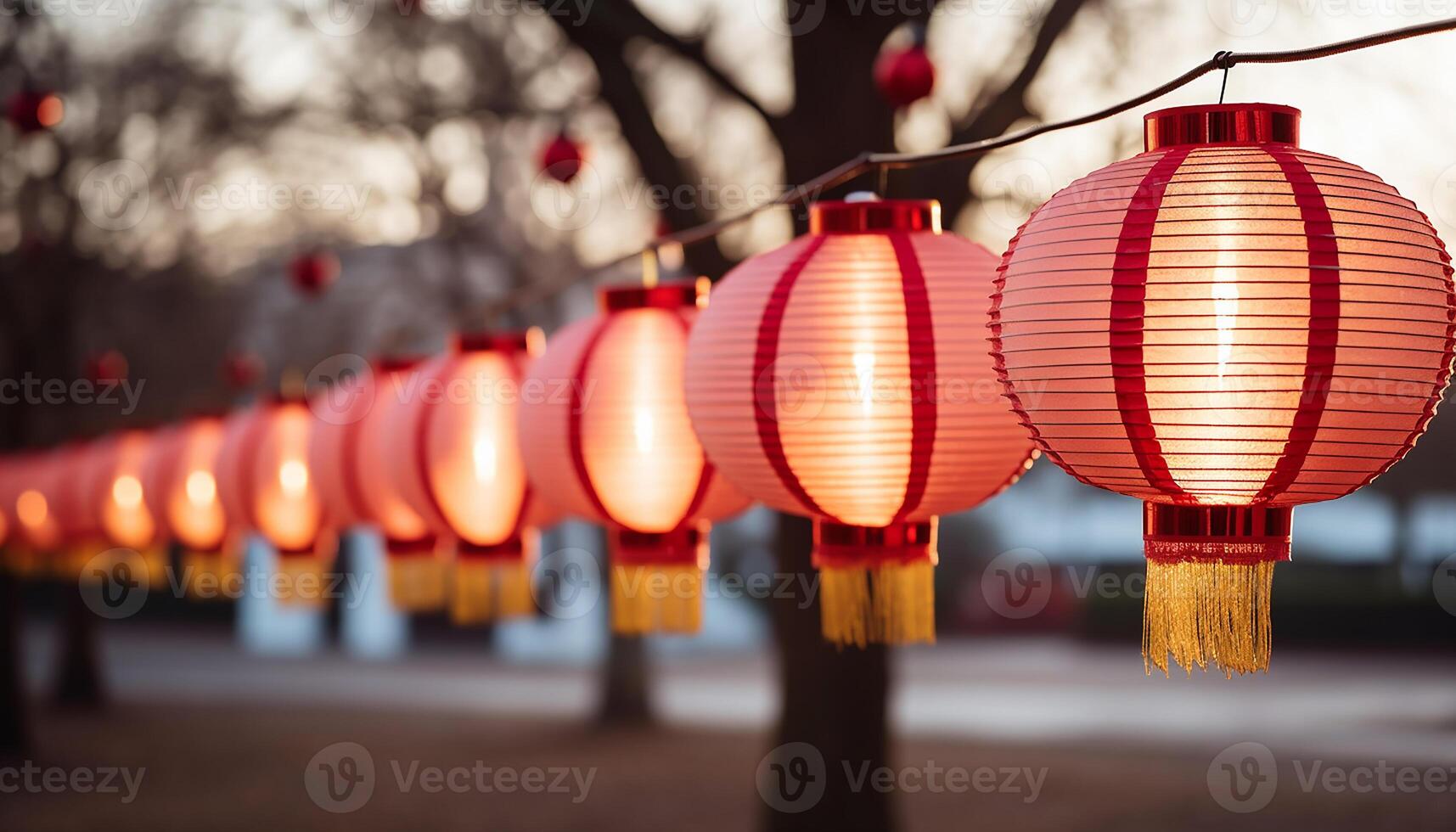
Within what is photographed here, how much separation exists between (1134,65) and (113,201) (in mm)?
10072

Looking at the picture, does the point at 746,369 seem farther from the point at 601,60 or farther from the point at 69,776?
the point at 69,776

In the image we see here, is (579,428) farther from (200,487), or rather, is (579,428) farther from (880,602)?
(200,487)

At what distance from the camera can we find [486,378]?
14.7ft

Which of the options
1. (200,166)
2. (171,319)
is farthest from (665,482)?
(171,319)

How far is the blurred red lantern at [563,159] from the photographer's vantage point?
5.73 meters

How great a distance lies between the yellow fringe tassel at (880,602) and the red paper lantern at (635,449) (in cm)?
55

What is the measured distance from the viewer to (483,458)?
4.43 meters

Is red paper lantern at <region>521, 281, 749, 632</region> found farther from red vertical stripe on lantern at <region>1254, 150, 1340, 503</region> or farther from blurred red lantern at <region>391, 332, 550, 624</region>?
red vertical stripe on lantern at <region>1254, 150, 1340, 503</region>

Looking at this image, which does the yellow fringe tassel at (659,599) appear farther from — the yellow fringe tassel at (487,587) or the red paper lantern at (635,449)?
the yellow fringe tassel at (487,587)

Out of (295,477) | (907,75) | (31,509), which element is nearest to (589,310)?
(31,509)

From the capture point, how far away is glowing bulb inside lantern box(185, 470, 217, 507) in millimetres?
7008

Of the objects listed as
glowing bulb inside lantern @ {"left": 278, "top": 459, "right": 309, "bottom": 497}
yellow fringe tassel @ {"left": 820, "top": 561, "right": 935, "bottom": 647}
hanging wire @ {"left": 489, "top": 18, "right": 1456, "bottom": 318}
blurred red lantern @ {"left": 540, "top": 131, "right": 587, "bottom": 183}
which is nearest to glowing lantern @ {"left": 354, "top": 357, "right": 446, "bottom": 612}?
glowing bulb inside lantern @ {"left": 278, "top": 459, "right": 309, "bottom": 497}

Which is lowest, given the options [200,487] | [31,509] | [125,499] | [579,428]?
[31,509]

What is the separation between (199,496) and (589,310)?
9917mm
